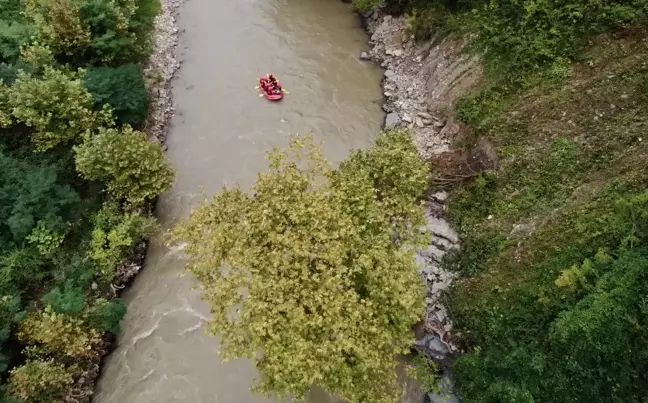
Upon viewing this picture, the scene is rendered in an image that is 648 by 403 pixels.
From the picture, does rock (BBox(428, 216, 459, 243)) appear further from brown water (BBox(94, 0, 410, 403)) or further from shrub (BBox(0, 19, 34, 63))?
shrub (BBox(0, 19, 34, 63))

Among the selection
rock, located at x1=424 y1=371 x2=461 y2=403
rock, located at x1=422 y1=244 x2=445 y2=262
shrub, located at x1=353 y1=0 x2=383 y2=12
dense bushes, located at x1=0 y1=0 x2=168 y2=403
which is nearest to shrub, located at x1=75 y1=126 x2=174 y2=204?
dense bushes, located at x1=0 y1=0 x2=168 y2=403

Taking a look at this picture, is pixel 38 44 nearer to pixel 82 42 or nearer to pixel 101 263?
pixel 82 42

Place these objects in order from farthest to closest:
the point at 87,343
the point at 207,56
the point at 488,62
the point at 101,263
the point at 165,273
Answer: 1. the point at 207,56
2. the point at 488,62
3. the point at 165,273
4. the point at 101,263
5. the point at 87,343

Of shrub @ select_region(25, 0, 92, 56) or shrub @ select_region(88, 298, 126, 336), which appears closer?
shrub @ select_region(88, 298, 126, 336)

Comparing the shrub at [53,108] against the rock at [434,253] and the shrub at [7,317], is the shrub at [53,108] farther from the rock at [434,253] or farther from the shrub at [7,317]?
the rock at [434,253]

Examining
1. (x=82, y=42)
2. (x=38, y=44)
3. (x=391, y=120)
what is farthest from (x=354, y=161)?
(x=38, y=44)
